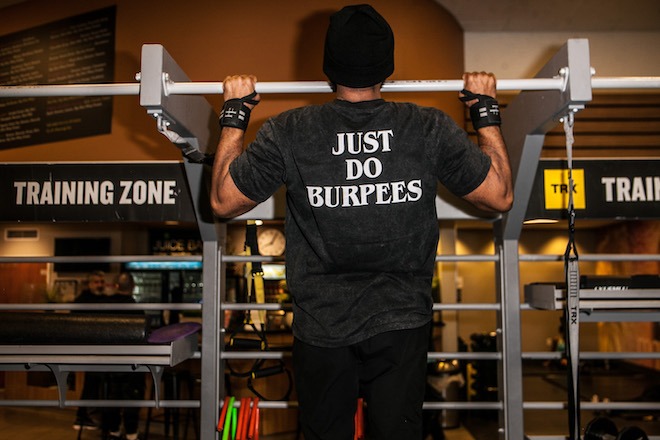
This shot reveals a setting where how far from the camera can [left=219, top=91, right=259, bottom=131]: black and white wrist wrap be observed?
1729 mm

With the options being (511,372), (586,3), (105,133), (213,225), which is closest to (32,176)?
(213,225)

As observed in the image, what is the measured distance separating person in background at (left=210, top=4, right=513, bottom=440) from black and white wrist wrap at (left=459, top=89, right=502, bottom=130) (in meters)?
0.15

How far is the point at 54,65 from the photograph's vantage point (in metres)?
5.86

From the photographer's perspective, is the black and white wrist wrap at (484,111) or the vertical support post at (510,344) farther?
the vertical support post at (510,344)

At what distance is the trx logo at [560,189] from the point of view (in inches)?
109

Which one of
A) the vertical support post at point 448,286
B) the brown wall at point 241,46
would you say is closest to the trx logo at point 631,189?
the brown wall at point 241,46

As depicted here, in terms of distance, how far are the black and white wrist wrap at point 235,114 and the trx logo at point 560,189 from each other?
1643 millimetres

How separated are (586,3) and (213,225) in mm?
4496

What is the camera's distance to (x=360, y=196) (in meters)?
1.55

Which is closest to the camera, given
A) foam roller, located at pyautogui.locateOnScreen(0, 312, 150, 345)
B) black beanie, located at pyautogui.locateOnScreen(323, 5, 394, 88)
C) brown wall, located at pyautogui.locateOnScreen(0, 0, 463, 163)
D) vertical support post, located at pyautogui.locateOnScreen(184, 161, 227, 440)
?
black beanie, located at pyautogui.locateOnScreen(323, 5, 394, 88)

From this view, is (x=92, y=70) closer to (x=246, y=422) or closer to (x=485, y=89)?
(x=246, y=422)

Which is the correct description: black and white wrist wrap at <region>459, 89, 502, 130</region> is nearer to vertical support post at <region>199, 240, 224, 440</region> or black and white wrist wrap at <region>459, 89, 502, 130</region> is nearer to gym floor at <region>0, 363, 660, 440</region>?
vertical support post at <region>199, 240, 224, 440</region>

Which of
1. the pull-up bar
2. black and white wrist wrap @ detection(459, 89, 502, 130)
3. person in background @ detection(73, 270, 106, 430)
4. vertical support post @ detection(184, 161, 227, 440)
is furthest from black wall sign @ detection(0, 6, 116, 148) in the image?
black and white wrist wrap @ detection(459, 89, 502, 130)

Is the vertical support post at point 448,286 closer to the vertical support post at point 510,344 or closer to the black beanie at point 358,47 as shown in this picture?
the vertical support post at point 510,344
